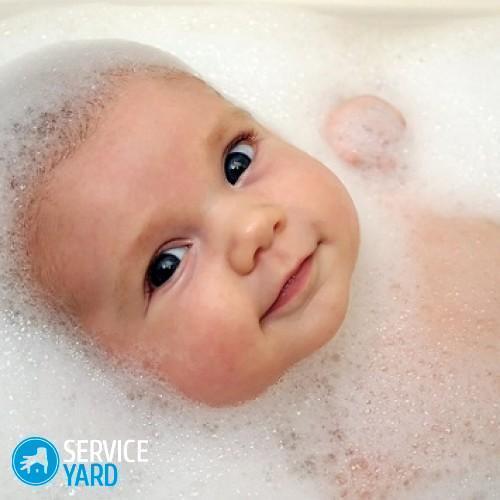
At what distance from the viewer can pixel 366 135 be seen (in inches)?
45.8

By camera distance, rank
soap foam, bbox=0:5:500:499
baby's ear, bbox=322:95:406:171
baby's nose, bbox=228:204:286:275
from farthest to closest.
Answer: baby's ear, bbox=322:95:406:171
soap foam, bbox=0:5:500:499
baby's nose, bbox=228:204:286:275

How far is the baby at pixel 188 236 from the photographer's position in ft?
2.91

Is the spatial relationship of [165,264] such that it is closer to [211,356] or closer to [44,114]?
[211,356]

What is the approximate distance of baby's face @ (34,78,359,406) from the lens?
2.90 ft

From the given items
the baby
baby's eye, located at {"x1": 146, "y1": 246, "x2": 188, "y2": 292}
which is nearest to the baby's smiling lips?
the baby

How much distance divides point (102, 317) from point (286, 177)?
25 cm

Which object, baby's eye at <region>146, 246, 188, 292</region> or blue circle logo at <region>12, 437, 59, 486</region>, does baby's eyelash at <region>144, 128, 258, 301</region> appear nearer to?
baby's eye at <region>146, 246, 188, 292</region>

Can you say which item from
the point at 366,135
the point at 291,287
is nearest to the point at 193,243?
the point at 291,287

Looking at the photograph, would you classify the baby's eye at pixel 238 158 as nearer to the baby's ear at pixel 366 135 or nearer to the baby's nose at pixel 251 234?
the baby's nose at pixel 251 234

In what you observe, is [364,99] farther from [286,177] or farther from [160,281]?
[160,281]

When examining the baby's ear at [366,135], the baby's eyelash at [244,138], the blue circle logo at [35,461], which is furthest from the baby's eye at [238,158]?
the blue circle logo at [35,461]

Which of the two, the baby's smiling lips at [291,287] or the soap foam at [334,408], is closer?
the baby's smiling lips at [291,287]

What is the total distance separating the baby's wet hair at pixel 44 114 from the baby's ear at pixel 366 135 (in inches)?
8.8

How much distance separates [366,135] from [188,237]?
14.1 inches
